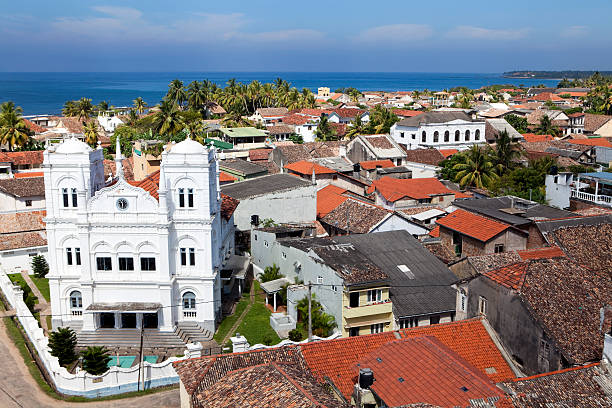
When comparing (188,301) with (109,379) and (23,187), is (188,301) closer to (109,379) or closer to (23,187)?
(109,379)

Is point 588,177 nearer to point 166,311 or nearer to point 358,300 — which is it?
point 358,300

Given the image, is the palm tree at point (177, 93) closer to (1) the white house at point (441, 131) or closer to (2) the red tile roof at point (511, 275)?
(1) the white house at point (441, 131)

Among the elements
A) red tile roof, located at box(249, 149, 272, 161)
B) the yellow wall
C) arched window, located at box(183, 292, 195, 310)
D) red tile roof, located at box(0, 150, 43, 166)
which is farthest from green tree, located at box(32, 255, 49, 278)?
red tile roof, located at box(249, 149, 272, 161)

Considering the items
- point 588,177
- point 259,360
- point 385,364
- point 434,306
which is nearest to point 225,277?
point 434,306

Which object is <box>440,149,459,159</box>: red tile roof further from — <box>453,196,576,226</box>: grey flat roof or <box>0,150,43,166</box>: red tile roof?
<box>0,150,43,166</box>: red tile roof

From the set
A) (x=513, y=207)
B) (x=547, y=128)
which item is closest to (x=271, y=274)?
(x=513, y=207)
